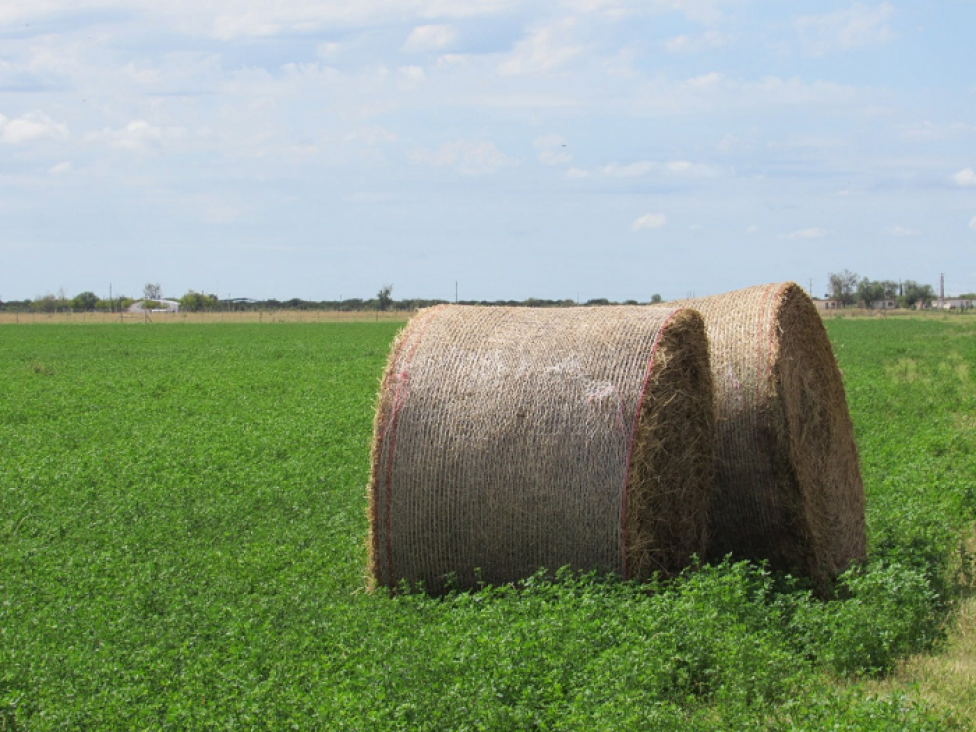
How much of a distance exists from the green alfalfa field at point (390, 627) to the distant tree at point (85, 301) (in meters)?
142

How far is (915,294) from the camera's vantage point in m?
142

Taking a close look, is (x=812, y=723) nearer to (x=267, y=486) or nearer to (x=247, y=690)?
(x=247, y=690)

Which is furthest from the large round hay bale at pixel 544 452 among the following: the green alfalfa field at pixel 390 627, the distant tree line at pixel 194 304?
the distant tree line at pixel 194 304

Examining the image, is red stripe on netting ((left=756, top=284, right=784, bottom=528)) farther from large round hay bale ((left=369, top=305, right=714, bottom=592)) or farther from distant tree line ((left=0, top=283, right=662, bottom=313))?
distant tree line ((left=0, top=283, right=662, bottom=313))

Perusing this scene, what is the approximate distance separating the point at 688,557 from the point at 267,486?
5.34 meters

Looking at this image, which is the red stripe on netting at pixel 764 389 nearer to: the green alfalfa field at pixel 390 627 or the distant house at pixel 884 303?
the green alfalfa field at pixel 390 627

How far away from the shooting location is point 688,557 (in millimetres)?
7629

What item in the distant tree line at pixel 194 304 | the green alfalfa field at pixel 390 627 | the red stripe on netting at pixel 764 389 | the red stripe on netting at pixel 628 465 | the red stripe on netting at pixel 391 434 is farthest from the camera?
the distant tree line at pixel 194 304

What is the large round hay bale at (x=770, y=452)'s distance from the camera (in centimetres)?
802

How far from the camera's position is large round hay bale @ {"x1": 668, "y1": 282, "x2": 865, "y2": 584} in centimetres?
802

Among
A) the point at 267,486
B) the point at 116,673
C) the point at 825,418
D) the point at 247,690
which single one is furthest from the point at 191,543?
the point at 825,418

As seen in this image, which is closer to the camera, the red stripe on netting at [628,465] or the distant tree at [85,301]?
the red stripe on netting at [628,465]

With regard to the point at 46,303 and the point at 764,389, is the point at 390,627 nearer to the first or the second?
the point at 764,389

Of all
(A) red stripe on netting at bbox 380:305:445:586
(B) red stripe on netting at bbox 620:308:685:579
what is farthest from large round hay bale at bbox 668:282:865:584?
(A) red stripe on netting at bbox 380:305:445:586
